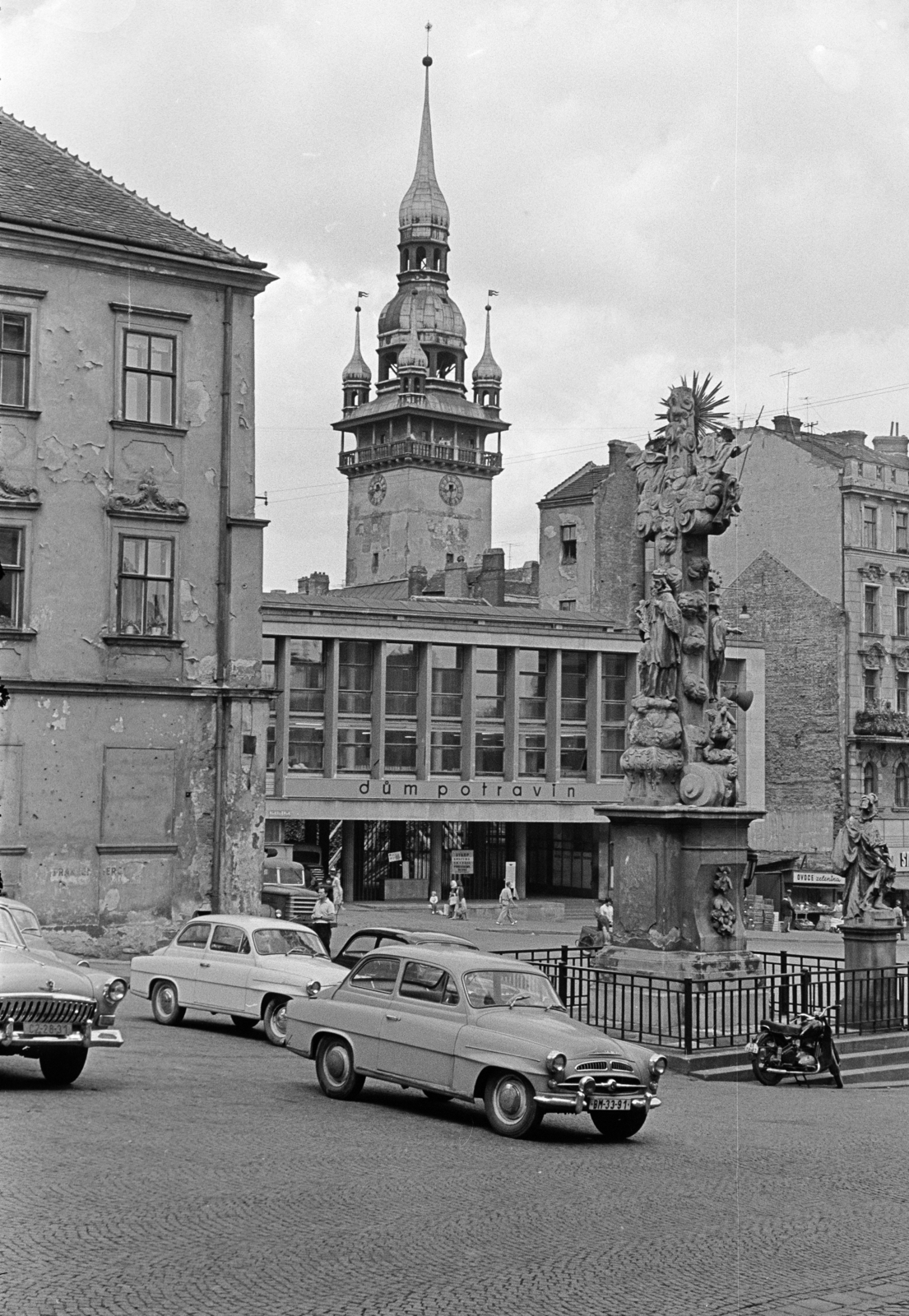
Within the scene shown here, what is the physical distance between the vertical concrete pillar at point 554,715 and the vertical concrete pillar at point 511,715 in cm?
170

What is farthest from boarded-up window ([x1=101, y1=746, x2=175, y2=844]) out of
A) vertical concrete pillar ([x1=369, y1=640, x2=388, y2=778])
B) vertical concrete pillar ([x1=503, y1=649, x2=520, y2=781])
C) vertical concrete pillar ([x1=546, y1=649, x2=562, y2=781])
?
vertical concrete pillar ([x1=546, y1=649, x2=562, y2=781])

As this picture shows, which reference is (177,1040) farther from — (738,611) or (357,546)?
(357,546)

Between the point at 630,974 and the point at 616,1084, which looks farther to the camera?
the point at 630,974

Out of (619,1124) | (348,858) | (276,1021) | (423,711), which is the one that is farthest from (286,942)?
(423,711)

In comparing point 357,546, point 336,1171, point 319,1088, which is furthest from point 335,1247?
point 357,546

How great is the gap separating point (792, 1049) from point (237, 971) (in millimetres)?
6514

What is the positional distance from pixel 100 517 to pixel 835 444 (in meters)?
52.2

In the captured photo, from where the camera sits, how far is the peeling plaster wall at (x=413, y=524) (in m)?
140

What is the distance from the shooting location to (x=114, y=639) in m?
31.3

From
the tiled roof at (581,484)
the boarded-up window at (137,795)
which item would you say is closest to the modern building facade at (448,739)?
the tiled roof at (581,484)

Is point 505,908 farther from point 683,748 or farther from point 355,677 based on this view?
point 683,748

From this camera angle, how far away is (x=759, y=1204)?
1163cm

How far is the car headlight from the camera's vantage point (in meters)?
15.6

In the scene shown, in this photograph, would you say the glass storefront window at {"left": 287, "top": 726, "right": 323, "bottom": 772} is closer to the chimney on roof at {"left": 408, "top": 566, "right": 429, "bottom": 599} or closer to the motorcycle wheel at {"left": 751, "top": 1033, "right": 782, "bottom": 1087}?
the chimney on roof at {"left": 408, "top": 566, "right": 429, "bottom": 599}
